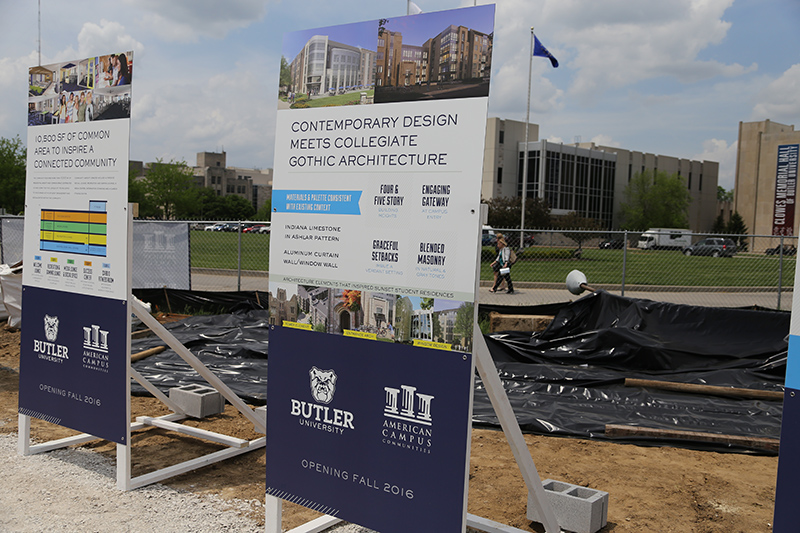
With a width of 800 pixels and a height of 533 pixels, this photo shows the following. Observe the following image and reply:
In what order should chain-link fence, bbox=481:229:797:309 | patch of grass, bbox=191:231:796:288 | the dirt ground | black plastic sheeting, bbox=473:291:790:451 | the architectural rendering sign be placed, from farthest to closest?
Result: the architectural rendering sign
patch of grass, bbox=191:231:796:288
chain-link fence, bbox=481:229:797:309
black plastic sheeting, bbox=473:291:790:451
the dirt ground

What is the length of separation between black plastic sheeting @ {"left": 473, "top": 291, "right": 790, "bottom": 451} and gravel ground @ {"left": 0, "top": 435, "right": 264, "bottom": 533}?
125 inches

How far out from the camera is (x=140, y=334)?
431 inches

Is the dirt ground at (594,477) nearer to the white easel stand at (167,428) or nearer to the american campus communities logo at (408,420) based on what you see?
the white easel stand at (167,428)

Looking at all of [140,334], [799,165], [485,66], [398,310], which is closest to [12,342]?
[140,334]

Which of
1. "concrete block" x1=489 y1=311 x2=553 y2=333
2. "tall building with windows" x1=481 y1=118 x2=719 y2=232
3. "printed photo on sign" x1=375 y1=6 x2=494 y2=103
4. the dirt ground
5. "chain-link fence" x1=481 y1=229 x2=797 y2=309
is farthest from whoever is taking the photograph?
"tall building with windows" x1=481 y1=118 x2=719 y2=232

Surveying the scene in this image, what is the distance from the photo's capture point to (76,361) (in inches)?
206

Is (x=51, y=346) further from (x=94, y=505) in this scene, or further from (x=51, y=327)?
(x=94, y=505)

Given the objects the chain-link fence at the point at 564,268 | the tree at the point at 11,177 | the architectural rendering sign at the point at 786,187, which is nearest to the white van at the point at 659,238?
the chain-link fence at the point at 564,268

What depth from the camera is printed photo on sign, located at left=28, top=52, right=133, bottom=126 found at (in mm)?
4898

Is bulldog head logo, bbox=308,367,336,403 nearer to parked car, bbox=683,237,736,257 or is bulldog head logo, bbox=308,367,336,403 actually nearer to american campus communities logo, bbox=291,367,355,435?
american campus communities logo, bbox=291,367,355,435

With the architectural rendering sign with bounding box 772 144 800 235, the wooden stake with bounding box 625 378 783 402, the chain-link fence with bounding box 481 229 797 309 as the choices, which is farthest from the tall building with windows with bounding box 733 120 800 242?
the wooden stake with bounding box 625 378 783 402

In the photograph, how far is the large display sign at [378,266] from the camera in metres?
3.14

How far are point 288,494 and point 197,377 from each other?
504 cm

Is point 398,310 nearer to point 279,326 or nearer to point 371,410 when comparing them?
point 371,410
